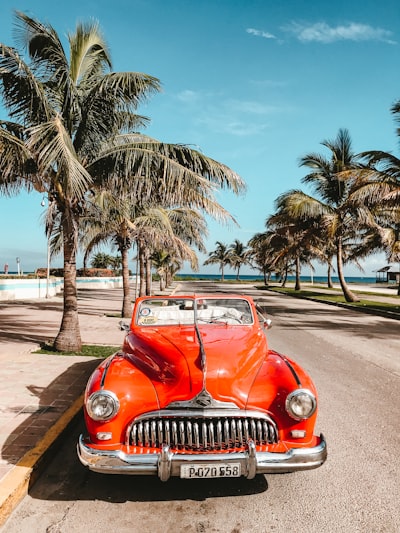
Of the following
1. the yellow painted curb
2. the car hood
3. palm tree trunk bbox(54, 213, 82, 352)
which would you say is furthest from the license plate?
palm tree trunk bbox(54, 213, 82, 352)

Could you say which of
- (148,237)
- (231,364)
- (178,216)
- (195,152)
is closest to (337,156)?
(178,216)

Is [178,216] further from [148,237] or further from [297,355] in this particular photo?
[297,355]

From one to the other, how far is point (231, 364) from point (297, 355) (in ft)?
18.2

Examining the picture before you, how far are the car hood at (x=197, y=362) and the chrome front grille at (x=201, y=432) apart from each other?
5.6 inches

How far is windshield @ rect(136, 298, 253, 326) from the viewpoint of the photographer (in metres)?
4.88

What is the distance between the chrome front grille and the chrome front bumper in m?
0.14

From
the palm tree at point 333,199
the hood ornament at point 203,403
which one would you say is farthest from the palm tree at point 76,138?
the palm tree at point 333,199

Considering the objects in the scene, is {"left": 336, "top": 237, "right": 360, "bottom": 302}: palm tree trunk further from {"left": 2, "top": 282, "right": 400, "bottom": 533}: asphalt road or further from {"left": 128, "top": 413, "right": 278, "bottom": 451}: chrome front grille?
{"left": 128, "top": 413, "right": 278, "bottom": 451}: chrome front grille

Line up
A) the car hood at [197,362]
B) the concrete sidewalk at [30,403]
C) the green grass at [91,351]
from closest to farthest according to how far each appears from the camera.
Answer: the car hood at [197,362] < the concrete sidewalk at [30,403] < the green grass at [91,351]

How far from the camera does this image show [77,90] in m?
8.76

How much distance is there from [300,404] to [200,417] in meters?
0.79

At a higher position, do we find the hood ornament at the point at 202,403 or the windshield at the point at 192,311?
the windshield at the point at 192,311

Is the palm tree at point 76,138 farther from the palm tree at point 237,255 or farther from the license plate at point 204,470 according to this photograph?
the palm tree at point 237,255

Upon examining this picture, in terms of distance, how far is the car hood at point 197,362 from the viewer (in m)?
3.27
